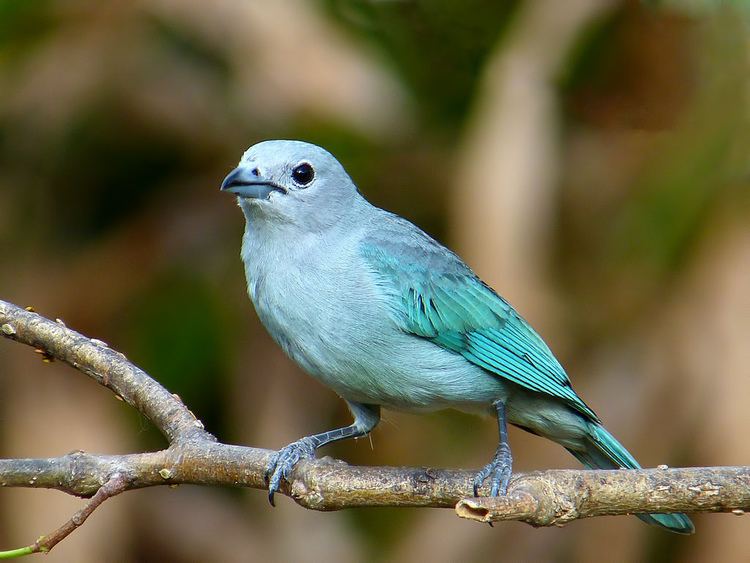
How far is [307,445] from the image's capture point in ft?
11.9

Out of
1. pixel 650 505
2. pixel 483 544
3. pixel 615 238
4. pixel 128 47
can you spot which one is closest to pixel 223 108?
pixel 128 47

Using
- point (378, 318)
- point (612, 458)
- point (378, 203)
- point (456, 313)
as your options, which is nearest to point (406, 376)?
point (378, 318)

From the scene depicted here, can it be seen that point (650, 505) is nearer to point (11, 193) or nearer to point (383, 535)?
point (383, 535)

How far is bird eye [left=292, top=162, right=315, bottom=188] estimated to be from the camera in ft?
12.7

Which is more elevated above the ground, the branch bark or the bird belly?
the bird belly

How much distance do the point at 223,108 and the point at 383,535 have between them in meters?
2.58

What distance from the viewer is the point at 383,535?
229 inches

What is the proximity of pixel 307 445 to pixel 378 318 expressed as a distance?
0.51m

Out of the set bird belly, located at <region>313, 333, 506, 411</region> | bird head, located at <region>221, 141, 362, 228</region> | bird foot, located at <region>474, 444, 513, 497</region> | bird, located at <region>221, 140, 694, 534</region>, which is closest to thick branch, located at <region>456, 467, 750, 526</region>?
bird foot, located at <region>474, 444, 513, 497</region>

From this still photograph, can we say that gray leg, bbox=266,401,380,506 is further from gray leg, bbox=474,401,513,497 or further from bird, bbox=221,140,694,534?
gray leg, bbox=474,401,513,497

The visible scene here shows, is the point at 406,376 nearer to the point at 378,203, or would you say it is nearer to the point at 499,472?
the point at 499,472

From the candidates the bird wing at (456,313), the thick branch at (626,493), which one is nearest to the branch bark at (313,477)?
the thick branch at (626,493)

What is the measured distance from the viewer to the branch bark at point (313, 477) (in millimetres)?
2922

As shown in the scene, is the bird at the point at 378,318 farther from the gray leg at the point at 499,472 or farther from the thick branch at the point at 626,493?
the thick branch at the point at 626,493
